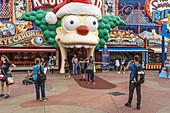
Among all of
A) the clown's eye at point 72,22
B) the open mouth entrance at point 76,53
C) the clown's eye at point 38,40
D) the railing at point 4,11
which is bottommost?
the open mouth entrance at point 76,53

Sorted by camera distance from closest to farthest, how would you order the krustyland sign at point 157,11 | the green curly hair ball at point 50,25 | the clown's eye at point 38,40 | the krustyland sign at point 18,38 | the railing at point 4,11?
the krustyland sign at point 157,11
the green curly hair ball at point 50,25
the krustyland sign at point 18,38
the clown's eye at point 38,40
the railing at point 4,11

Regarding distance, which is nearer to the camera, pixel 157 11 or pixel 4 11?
pixel 157 11

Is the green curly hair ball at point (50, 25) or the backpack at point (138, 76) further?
the green curly hair ball at point (50, 25)

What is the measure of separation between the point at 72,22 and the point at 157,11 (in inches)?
275

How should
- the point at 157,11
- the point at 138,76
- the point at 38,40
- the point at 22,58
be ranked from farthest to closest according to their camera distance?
the point at 22,58
the point at 38,40
the point at 157,11
the point at 138,76

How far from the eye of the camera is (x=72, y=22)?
12.4m

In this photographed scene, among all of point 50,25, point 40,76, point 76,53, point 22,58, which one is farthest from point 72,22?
point 40,76

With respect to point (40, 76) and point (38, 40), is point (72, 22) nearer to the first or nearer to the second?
point (38, 40)

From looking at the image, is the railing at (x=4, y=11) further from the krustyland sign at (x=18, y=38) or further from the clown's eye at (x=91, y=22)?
the clown's eye at (x=91, y=22)

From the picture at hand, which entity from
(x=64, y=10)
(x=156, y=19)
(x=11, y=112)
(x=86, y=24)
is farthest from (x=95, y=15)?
(x=11, y=112)

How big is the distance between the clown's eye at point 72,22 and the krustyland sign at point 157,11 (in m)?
5.77

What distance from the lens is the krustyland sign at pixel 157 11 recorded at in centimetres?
1257

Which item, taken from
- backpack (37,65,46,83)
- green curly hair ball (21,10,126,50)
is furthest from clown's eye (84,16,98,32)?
backpack (37,65,46,83)

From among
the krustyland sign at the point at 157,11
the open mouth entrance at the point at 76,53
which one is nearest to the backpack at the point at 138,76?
the krustyland sign at the point at 157,11
